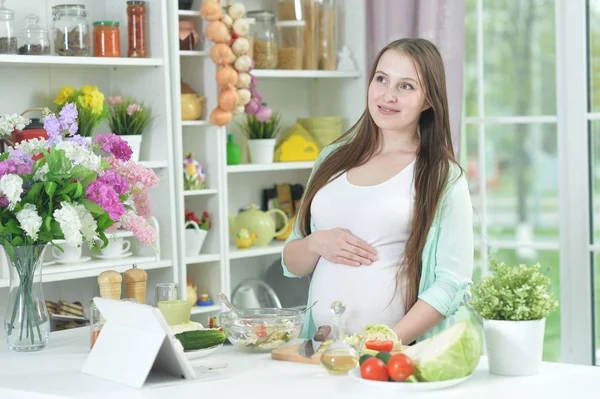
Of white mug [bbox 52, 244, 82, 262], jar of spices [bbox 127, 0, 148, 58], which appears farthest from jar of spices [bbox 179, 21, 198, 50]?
white mug [bbox 52, 244, 82, 262]

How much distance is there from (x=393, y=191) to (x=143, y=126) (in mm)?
1459

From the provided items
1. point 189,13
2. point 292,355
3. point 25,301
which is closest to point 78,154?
point 25,301

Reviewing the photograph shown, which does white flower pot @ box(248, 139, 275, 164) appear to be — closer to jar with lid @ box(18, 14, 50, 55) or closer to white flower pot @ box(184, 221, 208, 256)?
white flower pot @ box(184, 221, 208, 256)

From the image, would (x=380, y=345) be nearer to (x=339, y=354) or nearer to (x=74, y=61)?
(x=339, y=354)

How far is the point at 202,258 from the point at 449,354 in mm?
2144

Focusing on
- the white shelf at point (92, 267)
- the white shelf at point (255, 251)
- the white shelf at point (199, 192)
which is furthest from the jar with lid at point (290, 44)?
the white shelf at point (92, 267)

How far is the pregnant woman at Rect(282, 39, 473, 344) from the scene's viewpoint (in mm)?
2502

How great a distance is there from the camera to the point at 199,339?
219 cm

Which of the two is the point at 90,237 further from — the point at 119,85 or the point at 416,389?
the point at 119,85

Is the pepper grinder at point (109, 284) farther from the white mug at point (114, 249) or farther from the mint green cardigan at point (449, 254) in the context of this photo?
the white mug at point (114, 249)

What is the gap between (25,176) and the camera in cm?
219

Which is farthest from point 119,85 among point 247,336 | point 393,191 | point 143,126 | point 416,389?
point 416,389

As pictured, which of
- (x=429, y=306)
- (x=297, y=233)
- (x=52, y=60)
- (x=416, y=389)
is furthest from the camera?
(x=52, y=60)

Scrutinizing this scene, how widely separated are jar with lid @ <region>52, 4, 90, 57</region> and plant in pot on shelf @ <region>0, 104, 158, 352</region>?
1.23m
